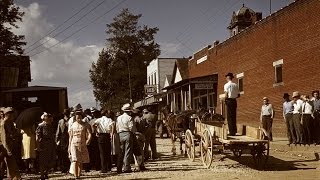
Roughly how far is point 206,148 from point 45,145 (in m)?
4.28

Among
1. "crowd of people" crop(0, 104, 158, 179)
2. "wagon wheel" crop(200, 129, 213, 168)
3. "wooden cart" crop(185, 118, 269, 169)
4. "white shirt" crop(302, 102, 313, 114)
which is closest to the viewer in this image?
"crowd of people" crop(0, 104, 158, 179)

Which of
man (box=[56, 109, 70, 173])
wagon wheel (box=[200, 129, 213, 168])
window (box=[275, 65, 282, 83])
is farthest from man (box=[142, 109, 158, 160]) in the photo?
window (box=[275, 65, 282, 83])

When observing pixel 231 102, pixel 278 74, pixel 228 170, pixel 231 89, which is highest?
pixel 278 74

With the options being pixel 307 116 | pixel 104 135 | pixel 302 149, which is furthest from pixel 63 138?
pixel 307 116

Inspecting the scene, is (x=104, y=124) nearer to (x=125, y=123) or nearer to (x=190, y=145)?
(x=125, y=123)

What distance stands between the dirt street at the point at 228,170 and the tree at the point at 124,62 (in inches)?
2072

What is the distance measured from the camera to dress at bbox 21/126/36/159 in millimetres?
12461

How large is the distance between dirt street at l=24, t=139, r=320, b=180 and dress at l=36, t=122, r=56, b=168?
2.71ft

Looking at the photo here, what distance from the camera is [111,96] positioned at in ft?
230

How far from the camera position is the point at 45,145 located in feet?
39.1

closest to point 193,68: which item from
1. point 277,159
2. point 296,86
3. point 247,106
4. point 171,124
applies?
point 247,106

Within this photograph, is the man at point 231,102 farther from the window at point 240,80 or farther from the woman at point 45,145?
the window at point 240,80

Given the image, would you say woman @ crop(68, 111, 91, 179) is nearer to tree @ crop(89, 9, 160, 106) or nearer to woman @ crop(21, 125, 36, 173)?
woman @ crop(21, 125, 36, 173)

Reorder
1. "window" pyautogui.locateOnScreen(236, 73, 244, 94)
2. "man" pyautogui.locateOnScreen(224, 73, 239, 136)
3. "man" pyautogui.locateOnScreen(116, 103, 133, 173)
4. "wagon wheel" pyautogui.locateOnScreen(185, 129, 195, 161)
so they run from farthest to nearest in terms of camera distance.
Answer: "window" pyautogui.locateOnScreen(236, 73, 244, 94) < "wagon wheel" pyautogui.locateOnScreen(185, 129, 195, 161) < "man" pyautogui.locateOnScreen(224, 73, 239, 136) < "man" pyautogui.locateOnScreen(116, 103, 133, 173)
